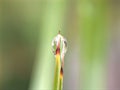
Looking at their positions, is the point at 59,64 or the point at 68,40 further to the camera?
the point at 68,40

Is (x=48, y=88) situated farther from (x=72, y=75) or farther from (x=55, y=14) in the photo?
(x=55, y=14)

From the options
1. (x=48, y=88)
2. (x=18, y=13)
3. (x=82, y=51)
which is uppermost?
(x=18, y=13)

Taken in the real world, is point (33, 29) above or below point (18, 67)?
above

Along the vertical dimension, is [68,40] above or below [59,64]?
above

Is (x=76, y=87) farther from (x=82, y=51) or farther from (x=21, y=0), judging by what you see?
(x=21, y=0)

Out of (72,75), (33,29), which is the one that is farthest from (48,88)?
(33,29)

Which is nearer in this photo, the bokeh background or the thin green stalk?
the thin green stalk

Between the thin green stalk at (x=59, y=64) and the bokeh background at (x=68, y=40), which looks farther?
the bokeh background at (x=68, y=40)
